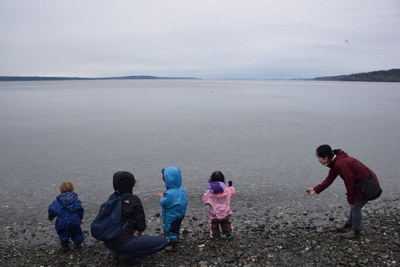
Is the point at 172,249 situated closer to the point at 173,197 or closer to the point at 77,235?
the point at 173,197

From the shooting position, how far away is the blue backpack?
21.8ft

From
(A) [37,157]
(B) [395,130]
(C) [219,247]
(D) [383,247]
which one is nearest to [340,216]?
(D) [383,247]

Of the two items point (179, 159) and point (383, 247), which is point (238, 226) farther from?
point (179, 159)

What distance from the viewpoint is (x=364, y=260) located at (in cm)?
736

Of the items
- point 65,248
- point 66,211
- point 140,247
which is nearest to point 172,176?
point 140,247

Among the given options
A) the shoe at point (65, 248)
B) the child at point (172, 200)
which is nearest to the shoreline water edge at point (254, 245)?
the shoe at point (65, 248)

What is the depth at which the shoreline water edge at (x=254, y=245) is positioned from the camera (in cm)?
751

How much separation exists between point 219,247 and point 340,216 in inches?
181

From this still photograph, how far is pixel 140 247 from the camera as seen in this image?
6992 millimetres

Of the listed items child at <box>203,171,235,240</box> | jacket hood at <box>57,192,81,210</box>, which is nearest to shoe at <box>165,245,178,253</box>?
child at <box>203,171,235,240</box>

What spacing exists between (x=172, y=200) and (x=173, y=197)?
0.22 ft

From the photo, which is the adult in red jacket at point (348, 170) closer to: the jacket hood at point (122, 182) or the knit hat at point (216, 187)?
the knit hat at point (216, 187)

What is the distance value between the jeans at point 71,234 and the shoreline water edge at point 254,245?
0.26m

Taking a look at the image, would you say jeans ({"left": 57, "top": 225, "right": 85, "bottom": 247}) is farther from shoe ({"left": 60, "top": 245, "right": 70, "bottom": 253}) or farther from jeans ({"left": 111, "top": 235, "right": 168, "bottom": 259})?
jeans ({"left": 111, "top": 235, "right": 168, "bottom": 259})
